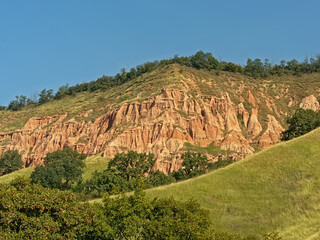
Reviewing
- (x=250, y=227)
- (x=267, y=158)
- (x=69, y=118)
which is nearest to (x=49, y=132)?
(x=69, y=118)

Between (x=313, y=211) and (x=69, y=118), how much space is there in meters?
93.9

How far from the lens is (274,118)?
386 feet

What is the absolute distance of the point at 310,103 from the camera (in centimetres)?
12256

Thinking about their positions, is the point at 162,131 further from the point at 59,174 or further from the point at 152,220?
the point at 152,220

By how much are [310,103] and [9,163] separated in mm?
78338

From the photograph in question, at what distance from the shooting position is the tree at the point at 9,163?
10438cm

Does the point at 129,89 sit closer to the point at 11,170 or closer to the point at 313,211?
the point at 11,170

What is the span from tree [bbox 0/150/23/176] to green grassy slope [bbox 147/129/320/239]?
218ft

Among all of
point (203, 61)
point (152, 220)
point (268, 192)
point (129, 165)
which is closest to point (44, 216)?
point (152, 220)

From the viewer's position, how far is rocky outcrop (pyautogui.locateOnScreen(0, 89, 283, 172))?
9969 cm

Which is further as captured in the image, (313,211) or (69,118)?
(69,118)

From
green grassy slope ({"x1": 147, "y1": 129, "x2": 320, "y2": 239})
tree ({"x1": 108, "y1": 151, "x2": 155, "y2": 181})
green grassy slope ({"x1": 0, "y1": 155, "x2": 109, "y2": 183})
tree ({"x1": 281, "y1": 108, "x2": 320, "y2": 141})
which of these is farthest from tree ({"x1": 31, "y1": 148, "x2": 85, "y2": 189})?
tree ({"x1": 281, "y1": 108, "x2": 320, "y2": 141})

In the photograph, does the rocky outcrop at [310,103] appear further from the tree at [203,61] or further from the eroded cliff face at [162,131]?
the tree at [203,61]

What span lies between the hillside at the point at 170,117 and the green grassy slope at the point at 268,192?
40723 mm
